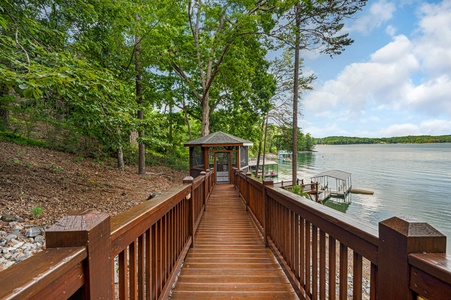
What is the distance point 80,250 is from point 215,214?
4787 millimetres

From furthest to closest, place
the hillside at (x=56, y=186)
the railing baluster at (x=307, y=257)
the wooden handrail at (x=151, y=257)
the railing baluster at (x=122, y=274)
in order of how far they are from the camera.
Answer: the hillside at (x=56, y=186) → the railing baluster at (x=307, y=257) → the railing baluster at (x=122, y=274) → the wooden handrail at (x=151, y=257)

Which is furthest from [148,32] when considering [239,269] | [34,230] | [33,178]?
[239,269]

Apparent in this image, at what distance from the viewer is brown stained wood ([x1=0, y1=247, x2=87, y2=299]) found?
560mm

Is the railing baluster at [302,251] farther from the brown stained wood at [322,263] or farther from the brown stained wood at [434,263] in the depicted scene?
the brown stained wood at [434,263]

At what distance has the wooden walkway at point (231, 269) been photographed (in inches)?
86.4

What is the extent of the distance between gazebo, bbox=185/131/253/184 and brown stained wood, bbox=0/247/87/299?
32.6 ft

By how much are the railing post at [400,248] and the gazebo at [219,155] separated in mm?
9836

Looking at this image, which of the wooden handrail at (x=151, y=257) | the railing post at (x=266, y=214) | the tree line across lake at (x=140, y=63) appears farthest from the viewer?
the tree line across lake at (x=140, y=63)

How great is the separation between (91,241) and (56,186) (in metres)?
6.58

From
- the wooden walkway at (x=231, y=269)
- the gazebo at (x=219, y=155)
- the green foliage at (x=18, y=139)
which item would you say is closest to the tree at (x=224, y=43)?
the gazebo at (x=219, y=155)

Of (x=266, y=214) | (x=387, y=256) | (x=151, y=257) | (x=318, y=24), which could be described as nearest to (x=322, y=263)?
(x=387, y=256)

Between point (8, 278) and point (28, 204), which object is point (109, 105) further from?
point (8, 278)

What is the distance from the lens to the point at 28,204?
454cm

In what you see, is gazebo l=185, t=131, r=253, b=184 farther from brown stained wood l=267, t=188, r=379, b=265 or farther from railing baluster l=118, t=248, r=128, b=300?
railing baluster l=118, t=248, r=128, b=300
